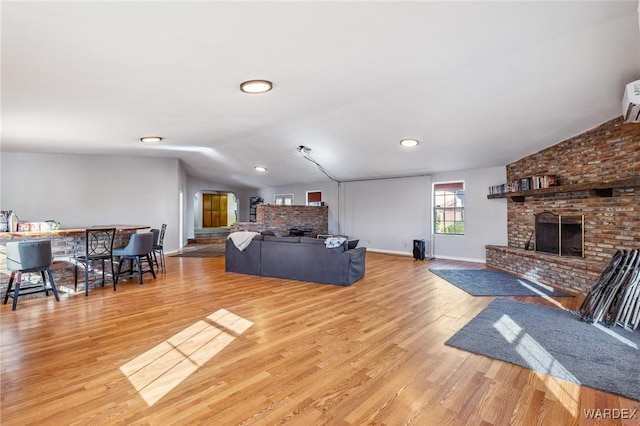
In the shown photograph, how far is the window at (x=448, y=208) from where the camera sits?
24.7 ft

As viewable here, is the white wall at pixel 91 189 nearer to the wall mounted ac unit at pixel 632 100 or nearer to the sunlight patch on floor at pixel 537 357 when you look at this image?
the sunlight patch on floor at pixel 537 357

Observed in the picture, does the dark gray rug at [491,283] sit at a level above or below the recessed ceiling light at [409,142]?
below

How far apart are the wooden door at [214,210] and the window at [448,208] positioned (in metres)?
9.53

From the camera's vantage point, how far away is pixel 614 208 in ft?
13.8

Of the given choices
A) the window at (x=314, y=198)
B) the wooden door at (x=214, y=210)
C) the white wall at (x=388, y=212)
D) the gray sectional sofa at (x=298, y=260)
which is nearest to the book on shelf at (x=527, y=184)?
the white wall at (x=388, y=212)

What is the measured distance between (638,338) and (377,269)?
380cm

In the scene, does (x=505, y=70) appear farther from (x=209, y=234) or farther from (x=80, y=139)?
(x=209, y=234)

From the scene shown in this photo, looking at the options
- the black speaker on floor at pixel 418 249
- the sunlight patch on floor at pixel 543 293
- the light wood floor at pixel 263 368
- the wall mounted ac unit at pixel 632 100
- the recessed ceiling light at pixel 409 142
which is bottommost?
the sunlight patch on floor at pixel 543 293

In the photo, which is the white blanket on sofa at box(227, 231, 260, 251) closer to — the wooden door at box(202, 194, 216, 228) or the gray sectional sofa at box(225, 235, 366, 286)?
the gray sectional sofa at box(225, 235, 366, 286)

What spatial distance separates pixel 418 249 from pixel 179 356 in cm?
619

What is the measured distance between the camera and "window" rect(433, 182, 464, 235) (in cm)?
753

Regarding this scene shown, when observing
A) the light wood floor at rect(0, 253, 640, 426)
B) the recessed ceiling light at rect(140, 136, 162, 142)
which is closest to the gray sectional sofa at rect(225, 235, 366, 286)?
the light wood floor at rect(0, 253, 640, 426)

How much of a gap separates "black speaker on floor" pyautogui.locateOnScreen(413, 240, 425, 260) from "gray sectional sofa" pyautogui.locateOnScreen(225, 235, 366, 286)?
274 cm

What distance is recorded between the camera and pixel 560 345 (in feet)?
8.82
